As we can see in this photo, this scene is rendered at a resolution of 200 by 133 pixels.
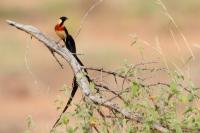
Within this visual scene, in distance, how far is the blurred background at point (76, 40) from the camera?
12.7m

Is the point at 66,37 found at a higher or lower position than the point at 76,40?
lower

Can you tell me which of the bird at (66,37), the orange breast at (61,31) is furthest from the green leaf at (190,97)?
the orange breast at (61,31)

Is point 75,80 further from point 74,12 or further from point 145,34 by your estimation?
point 74,12

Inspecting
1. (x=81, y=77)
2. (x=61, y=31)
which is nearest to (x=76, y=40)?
(x=61, y=31)

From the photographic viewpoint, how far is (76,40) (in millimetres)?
14977

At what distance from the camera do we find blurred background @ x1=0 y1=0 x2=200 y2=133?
12.7m

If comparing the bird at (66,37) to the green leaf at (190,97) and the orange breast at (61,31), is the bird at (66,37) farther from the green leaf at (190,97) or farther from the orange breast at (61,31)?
the green leaf at (190,97)

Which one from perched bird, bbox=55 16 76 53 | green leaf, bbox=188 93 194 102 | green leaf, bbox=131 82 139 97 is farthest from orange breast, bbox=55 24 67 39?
green leaf, bbox=188 93 194 102

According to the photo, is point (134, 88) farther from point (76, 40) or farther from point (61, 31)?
point (76, 40)

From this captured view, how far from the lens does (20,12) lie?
17703 millimetres

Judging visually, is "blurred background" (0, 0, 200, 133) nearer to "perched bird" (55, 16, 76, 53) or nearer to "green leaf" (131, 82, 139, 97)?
"perched bird" (55, 16, 76, 53)

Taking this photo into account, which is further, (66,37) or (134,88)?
(66,37)

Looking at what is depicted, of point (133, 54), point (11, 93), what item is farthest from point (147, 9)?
point (11, 93)

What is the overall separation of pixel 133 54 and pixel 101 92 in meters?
10.2
